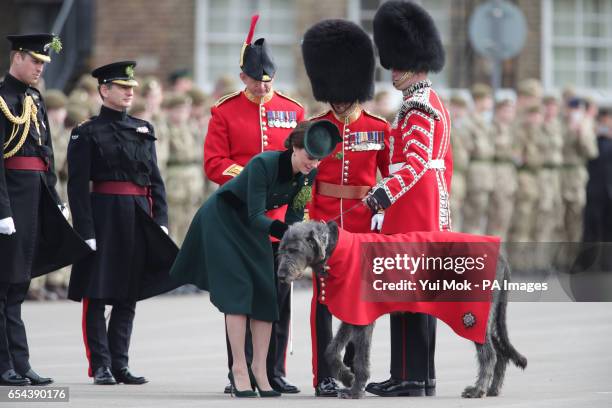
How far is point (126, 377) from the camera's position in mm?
10367

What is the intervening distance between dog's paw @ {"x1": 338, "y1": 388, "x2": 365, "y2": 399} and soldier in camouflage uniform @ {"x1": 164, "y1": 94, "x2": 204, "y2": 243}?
840 cm

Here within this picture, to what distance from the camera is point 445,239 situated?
9312mm

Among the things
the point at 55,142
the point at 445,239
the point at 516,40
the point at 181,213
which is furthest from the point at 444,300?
the point at 516,40

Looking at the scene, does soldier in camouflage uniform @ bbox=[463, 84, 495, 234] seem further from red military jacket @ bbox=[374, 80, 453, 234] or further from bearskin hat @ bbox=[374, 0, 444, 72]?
red military jacket @ bbox=[374, 80, 453, 234]

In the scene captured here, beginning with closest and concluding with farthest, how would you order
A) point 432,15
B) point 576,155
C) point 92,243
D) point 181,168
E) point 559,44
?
point 92,243, point 181,168, point 576,155, point 432,15, point 559,44

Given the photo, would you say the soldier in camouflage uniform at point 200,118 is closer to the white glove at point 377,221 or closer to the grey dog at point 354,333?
the white glove at point 377,221

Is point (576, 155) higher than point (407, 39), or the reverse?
point (407, 39)

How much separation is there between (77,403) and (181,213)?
8.79 metres

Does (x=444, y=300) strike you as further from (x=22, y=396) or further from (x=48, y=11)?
(x=48, y=11)

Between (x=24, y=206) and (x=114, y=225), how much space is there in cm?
69

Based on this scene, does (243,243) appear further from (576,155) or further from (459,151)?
(576,155)

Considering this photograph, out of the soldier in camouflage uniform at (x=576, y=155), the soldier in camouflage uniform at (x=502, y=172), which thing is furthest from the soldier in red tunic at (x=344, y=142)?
the soldier in camouflage uniform at (x=576, y=155)

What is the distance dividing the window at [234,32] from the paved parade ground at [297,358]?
691cm

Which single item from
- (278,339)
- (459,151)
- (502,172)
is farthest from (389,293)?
(502,172)
